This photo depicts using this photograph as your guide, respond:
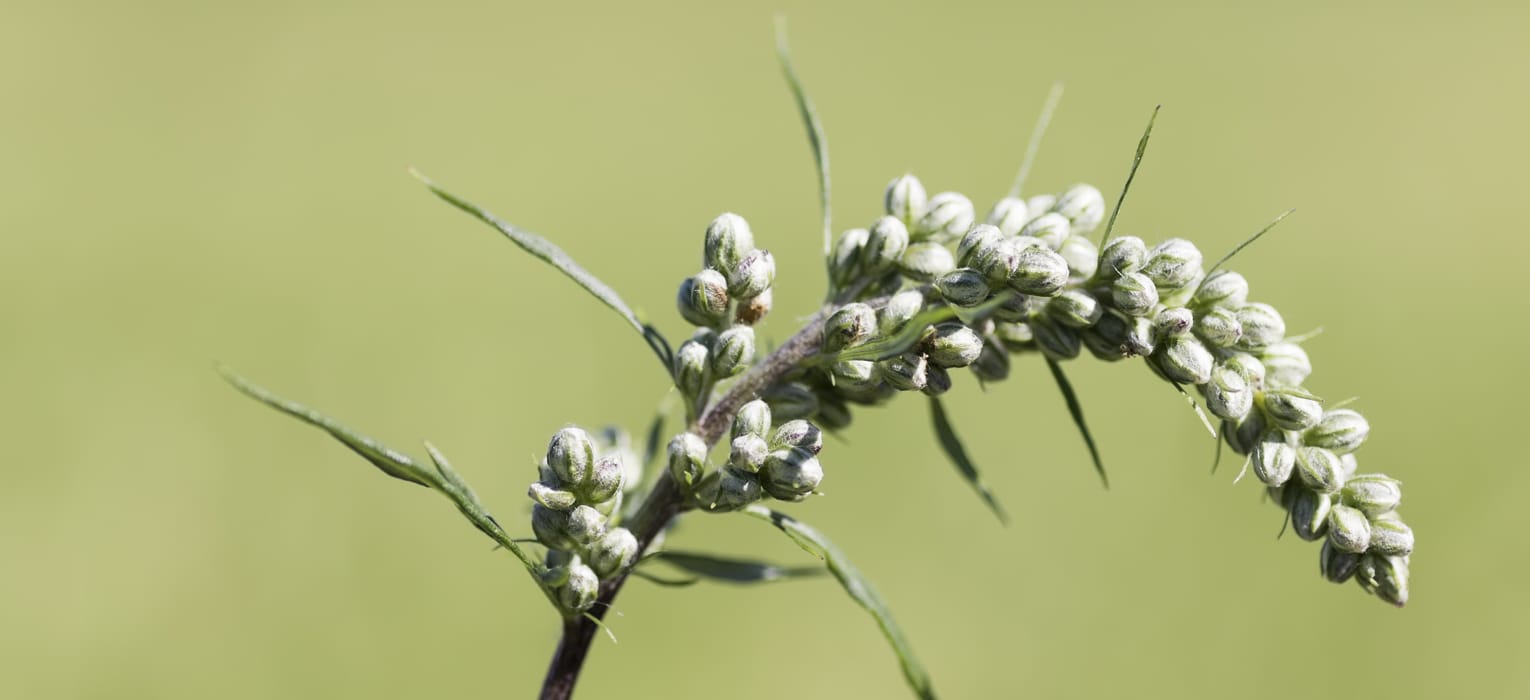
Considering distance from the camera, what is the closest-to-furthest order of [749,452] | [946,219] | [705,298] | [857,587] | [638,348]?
[749,452]
[857,587]
[705,298]
[946,219]
[638,348]

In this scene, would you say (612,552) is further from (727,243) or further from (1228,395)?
(1228,395)

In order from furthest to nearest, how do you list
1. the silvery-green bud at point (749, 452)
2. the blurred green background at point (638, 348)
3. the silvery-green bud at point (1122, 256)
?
the blurred green background at point (638, 348), the silvery-green bud at point (1122, 256), the silvery-green bud at point (749, 452)

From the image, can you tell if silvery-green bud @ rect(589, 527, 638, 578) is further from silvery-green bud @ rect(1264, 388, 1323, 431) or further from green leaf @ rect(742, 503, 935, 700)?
silvery-green bud @ rect(1264, 388, 1323, 431)

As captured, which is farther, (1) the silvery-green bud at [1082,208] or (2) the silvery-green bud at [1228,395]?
(1) the silvery-green bud at [1082,208]

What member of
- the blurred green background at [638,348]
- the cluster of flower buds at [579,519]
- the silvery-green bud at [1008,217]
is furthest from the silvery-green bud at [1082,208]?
the blurred green background at [638,348]

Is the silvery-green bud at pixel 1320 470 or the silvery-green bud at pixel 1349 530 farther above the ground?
the silvery-green bud at pixel 1320 470

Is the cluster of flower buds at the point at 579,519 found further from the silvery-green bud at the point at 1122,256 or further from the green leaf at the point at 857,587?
the silvery-green bud at the point at 1122,256

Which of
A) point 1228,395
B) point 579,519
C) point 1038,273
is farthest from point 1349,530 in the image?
point 579,519
